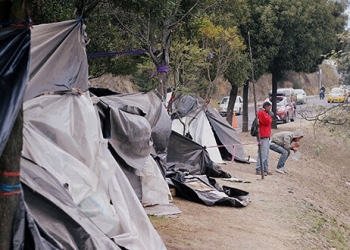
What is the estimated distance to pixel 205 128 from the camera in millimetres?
16547

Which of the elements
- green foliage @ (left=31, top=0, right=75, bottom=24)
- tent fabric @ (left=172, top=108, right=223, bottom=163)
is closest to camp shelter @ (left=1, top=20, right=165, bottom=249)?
green foliage @ (left=31, top=0, right=75, bottom=24)

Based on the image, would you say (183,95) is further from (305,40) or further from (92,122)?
(305,40)

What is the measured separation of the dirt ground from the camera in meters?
8.45

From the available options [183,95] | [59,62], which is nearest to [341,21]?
[183,95]

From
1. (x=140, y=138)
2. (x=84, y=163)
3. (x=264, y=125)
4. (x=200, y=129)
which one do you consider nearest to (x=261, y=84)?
(x=200, y=129)

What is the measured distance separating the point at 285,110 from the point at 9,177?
3079cm

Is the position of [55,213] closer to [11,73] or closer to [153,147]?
[11,73]

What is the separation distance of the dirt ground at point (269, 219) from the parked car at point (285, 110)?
16.6 meters

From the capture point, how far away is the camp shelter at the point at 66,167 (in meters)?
4.89

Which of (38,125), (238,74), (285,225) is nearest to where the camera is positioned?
(38,125)

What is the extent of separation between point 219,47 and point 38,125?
42.3 ft

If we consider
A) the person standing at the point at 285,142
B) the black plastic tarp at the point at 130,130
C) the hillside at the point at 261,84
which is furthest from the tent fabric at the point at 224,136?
the hillside at the point at 261,84

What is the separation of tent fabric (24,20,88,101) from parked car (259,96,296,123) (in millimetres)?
26980

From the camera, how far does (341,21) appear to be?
1196 inches
